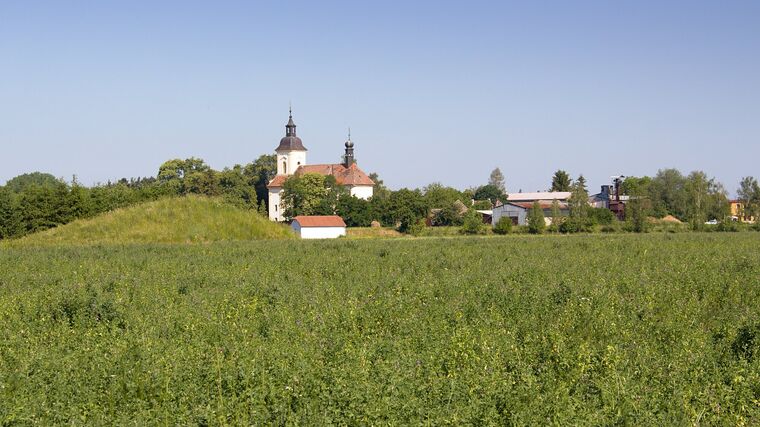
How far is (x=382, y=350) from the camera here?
9992 mm

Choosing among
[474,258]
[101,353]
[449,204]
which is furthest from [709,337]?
[449,204]

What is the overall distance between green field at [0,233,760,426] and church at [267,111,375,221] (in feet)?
395

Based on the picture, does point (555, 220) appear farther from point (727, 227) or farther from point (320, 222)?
point (320, 222)

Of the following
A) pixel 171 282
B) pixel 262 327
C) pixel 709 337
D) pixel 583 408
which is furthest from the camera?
pixel 171 282

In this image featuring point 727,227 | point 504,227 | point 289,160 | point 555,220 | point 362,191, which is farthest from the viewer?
point 289,160

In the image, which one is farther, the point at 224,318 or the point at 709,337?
the point at 224,318

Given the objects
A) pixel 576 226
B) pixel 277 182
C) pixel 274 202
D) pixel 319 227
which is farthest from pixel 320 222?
pixel 277 182

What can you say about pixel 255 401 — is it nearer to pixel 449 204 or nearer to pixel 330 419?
pixel 330 419

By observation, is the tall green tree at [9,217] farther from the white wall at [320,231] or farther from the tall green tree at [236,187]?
the tall green tree at [236,187]

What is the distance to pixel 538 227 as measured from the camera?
82.8 metres

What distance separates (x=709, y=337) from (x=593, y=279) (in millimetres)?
6759

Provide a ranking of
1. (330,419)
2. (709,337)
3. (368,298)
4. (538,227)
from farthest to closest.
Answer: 1. (538,227)
2. (368,298)
3. (709,337)
4. (330,419)

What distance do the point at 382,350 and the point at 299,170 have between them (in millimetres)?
131446

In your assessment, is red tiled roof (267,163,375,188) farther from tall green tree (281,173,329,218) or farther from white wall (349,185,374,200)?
tall green tree (281,173,329,218)
